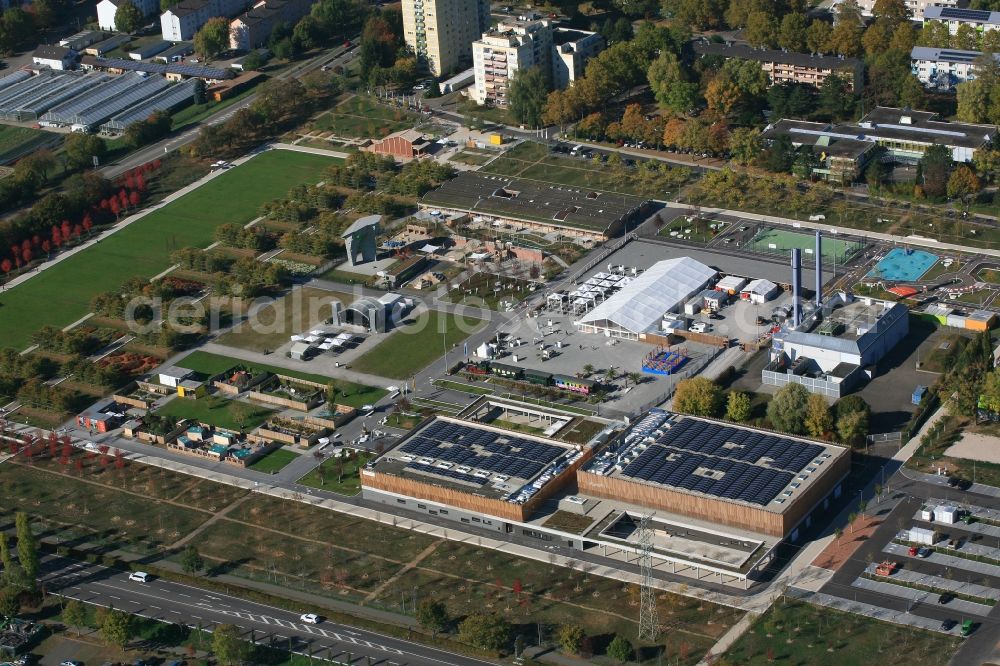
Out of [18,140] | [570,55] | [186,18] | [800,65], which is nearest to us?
[800,65]

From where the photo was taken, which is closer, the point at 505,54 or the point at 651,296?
the point at 651,296

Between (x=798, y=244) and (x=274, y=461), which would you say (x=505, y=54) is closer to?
(x=798, y=244)

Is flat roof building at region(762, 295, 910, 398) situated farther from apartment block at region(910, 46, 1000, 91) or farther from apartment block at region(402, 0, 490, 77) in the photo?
apartment block at region(402, 0, 490, 77)

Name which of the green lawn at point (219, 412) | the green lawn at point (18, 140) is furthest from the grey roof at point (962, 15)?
the green lawn at point (18, 140)

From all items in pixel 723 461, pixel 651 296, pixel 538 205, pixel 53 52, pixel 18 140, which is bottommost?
pixel 723 461

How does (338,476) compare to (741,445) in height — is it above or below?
below

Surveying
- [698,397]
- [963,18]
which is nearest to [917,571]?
[698,397]

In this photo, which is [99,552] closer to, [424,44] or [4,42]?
[424,44]
